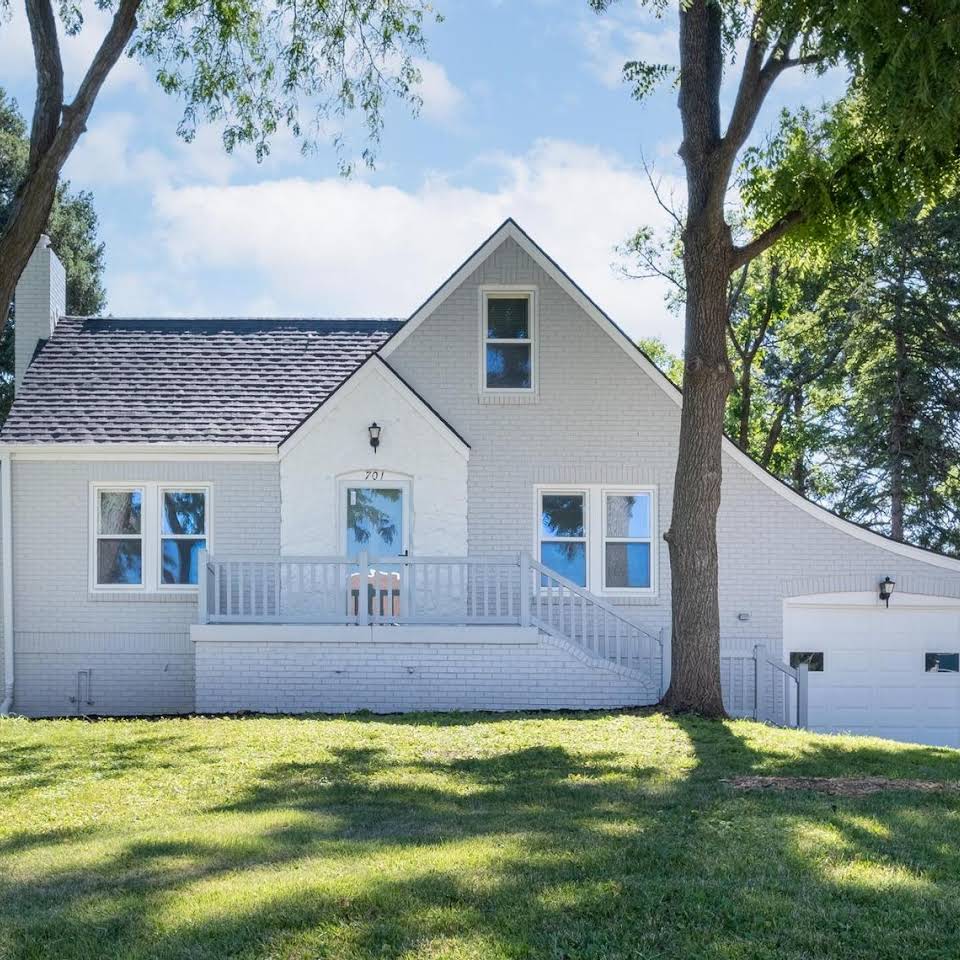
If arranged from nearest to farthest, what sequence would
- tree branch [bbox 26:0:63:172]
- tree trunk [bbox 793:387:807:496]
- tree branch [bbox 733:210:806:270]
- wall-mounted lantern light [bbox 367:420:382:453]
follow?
tree branch [bbox 26:0:63:172] → tree branch [bbox 733:210:806:270] → wall-mounted lantern light [bbox 367:420:382:453] → tree trunk [bbox 793:387:807:496]

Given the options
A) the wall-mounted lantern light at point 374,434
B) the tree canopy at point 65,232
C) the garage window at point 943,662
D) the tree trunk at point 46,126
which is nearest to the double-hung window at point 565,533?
the wall-mounted lantern light at point 374,434

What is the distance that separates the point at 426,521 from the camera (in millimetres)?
17766

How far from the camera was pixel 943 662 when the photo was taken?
18297 mm

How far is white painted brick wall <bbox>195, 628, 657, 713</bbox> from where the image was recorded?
637 inches

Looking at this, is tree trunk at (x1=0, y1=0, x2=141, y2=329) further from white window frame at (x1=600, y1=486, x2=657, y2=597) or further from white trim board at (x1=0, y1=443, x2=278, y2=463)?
white window frame at (x1=600, y1=486, x2=657, y2=597)

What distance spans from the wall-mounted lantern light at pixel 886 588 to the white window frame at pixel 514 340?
5859 millimetres

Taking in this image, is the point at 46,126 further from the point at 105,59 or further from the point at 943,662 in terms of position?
the point at 943,662

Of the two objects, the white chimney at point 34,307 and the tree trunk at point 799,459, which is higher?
the white chimney at point 34,307

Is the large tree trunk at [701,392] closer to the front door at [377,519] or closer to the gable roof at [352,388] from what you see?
the gable roof at [352,388]

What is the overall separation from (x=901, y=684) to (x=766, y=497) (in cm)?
347

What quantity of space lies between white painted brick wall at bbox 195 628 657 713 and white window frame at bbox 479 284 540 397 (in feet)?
13.3

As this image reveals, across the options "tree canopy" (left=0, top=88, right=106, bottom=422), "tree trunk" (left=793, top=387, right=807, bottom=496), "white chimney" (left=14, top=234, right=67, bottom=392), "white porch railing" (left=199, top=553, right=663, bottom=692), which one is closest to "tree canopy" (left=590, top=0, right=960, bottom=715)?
"white porch railing" (left=199, top=553, right=663, bottom=692)

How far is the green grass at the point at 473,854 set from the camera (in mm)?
5629

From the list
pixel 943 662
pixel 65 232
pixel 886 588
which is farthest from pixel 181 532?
pixel 65 232
